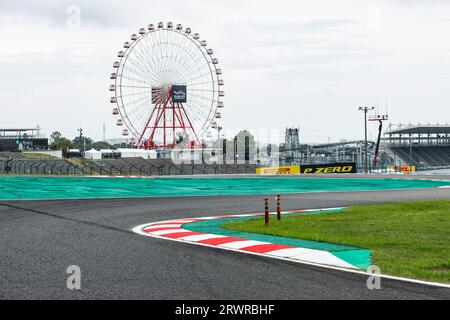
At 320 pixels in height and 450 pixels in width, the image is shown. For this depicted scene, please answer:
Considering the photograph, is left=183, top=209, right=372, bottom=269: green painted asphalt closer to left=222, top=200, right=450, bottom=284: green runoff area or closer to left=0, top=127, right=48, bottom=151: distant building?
left=222, top=200, right=450, bottom=284: green runoff area

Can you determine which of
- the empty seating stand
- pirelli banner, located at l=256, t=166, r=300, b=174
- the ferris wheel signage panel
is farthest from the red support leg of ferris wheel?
the empty seating stand

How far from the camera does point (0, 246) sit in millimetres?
12055

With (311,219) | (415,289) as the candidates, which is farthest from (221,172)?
(415,289)

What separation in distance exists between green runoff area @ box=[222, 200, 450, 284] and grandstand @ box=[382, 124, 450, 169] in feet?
244

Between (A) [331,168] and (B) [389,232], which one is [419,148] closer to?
(A) [331,168]

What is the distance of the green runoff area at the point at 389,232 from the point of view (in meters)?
9.71

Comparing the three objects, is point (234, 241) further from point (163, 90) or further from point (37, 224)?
point (163, 90)

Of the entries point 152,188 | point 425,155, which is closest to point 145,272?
point 152,188

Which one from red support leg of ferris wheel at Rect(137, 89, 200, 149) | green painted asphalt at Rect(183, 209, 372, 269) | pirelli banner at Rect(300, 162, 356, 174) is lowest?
green painted asphalt at Rect(183, 209, 372, 269)

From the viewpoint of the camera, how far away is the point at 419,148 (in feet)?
329

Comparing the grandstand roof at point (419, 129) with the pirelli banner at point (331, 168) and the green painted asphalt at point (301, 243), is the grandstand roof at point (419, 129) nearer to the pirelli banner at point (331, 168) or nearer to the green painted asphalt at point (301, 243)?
the pirelli banner at point (331, 168)

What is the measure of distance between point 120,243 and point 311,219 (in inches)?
274

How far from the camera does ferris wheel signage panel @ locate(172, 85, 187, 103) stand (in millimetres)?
81875

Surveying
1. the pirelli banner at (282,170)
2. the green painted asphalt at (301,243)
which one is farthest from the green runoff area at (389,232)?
the pirelli banner at (282,170)
